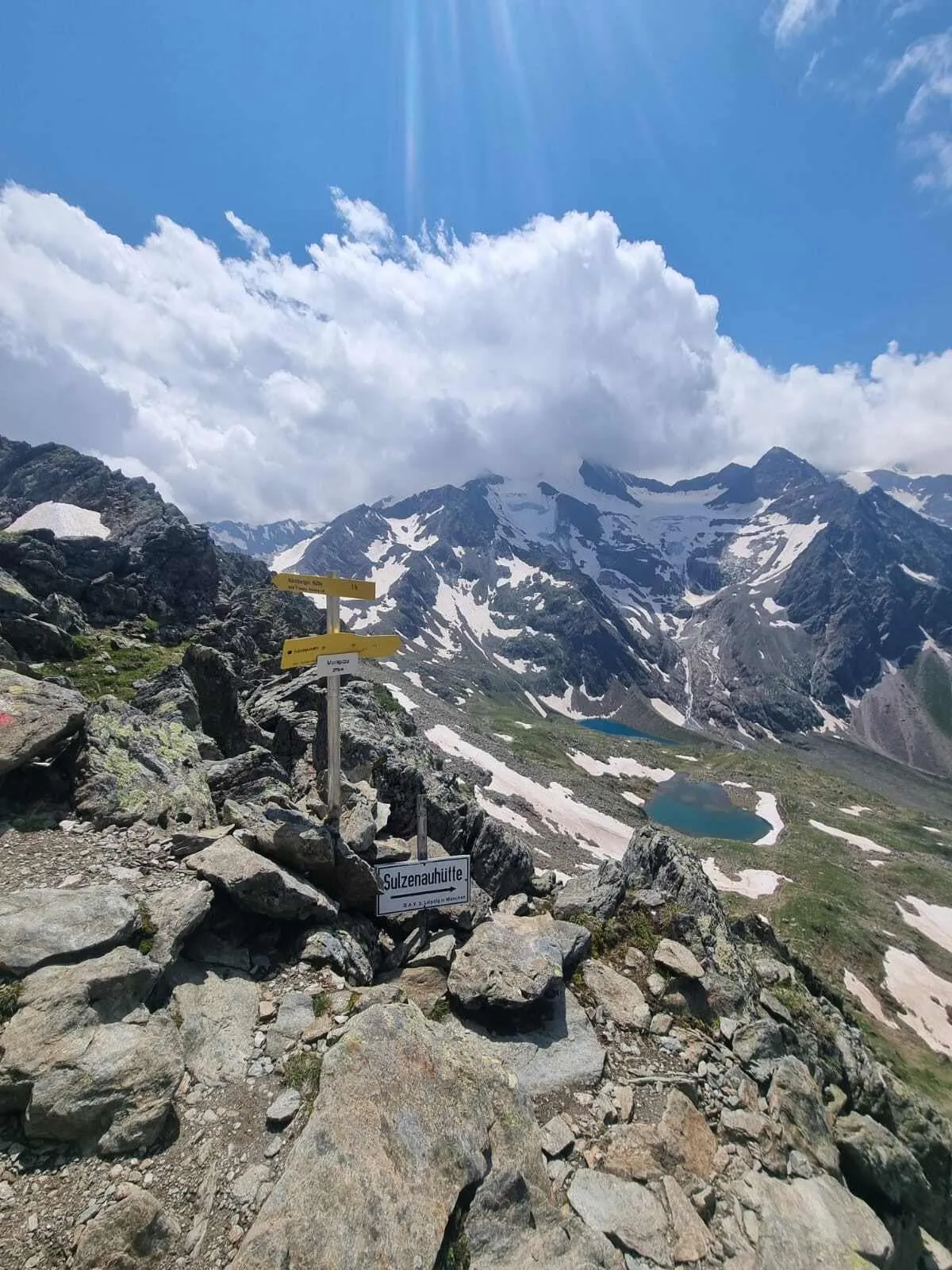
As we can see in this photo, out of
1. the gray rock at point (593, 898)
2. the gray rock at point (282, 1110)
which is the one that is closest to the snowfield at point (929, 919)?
the gray rock at point (593, 898)

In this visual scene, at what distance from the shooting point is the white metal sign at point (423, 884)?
471 inches

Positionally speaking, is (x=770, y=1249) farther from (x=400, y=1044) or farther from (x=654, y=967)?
(x=400, y=1044)

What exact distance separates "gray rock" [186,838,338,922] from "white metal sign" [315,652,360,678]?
13.7 ft

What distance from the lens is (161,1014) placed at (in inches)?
329

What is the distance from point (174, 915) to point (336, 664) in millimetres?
5740

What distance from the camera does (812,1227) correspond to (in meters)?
9.10

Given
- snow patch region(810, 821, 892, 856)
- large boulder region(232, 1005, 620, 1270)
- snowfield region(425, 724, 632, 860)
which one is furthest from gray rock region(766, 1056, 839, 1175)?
snow patch region(810, 821, 892, 856)

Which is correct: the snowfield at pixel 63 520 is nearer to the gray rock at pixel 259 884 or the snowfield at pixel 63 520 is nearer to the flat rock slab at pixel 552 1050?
the gray rock at pixel 259 884

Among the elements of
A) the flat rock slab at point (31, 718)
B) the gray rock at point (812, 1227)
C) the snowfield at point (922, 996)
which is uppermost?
the flat rock slab at point (31, 718)

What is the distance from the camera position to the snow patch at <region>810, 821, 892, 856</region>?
103 meters

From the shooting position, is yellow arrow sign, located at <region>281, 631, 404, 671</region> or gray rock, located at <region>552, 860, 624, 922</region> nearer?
yellow arrow sign, located at <region>281, 631, 404, 671</region>

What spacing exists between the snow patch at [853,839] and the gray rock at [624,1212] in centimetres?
12090

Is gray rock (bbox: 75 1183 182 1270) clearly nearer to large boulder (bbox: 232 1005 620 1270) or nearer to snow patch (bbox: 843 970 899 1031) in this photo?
large boulder (bbox: 232 1005 620 1270)

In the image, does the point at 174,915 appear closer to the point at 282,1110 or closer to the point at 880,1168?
the point at 282,1110
